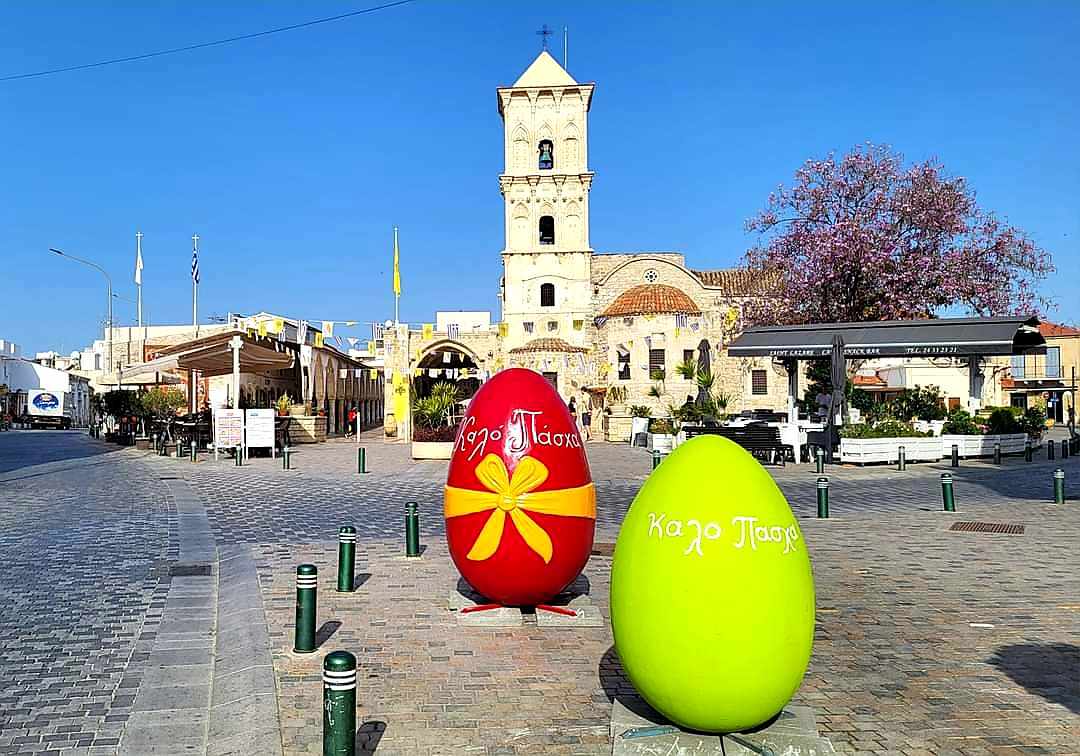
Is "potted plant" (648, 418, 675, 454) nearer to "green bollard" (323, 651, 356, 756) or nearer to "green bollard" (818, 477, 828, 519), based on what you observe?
"green bollard" (818, 477, 828, 519)

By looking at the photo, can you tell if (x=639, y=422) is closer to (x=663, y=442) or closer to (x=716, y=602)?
(x=663, y=442)

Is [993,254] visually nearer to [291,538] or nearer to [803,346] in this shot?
[803,346]

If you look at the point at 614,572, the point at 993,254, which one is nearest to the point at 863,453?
the point at 993,254

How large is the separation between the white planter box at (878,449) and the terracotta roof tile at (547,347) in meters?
20.4

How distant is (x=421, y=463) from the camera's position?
26438mm

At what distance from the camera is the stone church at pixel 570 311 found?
4281 cm

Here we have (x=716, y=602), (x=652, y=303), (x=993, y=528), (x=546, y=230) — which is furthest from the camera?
(x=546, y=230)

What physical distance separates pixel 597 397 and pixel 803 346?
1825cm

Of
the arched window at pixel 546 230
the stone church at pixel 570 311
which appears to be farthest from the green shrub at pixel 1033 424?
the arched window at pixel 546 230

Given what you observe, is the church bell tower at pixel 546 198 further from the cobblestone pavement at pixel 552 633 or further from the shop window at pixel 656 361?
the cobblestone pavement at pixel 552 633

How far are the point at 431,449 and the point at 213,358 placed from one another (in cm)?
775

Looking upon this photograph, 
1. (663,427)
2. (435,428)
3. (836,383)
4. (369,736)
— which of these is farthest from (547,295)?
(369,736)

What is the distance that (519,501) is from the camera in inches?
291

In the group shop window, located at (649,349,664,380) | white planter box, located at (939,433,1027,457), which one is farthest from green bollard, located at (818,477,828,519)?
shop window, located at (649,349,664,380)
